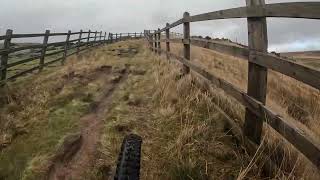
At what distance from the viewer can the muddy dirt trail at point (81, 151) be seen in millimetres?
4848

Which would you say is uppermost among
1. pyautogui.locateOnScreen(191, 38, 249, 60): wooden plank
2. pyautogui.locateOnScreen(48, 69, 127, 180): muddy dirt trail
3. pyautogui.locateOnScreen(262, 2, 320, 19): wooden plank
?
pyautogui.locateOnScreen(262, 2, 320, 19): wooden plank

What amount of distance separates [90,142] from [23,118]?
6.88ft

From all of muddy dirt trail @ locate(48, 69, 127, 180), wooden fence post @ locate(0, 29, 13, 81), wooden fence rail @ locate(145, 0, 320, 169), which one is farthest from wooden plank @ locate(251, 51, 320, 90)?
wooden fence post @ locate(0, 29, 13, 81)

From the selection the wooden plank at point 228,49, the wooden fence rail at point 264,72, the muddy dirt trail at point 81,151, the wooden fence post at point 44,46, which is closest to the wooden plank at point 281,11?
the wooden fence rail at point 264,72

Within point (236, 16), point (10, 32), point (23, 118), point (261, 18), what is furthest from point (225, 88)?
point (10, 32)

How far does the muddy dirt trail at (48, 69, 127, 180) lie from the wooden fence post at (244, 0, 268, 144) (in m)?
1.83

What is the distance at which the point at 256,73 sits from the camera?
425cm

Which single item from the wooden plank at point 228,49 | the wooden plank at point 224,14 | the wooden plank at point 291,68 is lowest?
the wooden plank at point 291,68

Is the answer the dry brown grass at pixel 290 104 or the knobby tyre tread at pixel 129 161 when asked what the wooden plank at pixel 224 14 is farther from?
the knobby tyre tread at pixel 129 161

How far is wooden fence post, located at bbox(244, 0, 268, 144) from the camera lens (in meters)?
4.11

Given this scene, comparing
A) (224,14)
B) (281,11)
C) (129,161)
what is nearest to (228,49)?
(224,14)

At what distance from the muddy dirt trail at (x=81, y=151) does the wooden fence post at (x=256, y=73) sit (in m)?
1.83

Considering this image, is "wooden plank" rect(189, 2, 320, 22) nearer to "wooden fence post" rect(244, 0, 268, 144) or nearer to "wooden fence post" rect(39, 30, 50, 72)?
"wooden fence post" rect(244, 0, 268, 144)

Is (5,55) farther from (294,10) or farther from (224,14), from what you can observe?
(294,10)
